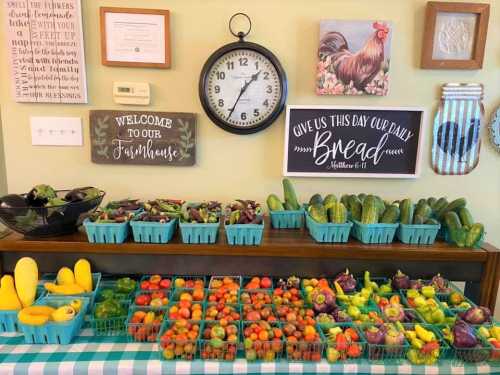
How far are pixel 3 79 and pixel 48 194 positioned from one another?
62cm

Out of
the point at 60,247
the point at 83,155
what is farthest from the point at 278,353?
the point at 83,155

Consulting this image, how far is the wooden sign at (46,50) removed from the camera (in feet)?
4.88

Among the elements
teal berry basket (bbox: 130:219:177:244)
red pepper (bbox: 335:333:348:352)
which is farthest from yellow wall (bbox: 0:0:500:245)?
red pepper (bbox: 335:333:348:352)

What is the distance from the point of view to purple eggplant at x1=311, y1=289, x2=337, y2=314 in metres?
1.24

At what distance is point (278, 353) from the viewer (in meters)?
1.11

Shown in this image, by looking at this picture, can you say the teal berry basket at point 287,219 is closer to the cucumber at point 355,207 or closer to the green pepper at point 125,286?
the cucumber at point 355,207

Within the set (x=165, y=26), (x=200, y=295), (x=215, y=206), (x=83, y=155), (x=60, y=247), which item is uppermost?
(x=165, y=26)

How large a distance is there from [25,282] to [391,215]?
1.37 metres

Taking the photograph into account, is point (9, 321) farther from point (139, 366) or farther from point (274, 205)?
point (274, 205)

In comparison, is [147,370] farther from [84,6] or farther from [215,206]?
[84,6]

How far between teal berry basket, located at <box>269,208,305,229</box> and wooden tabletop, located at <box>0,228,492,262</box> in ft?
0.50

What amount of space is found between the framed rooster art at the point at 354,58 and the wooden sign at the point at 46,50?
1.05 m

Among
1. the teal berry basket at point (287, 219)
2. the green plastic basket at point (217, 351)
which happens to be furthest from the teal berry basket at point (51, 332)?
the teal berry basket at point (287, 219)

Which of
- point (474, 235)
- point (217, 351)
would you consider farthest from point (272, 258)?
point (474, 235)
